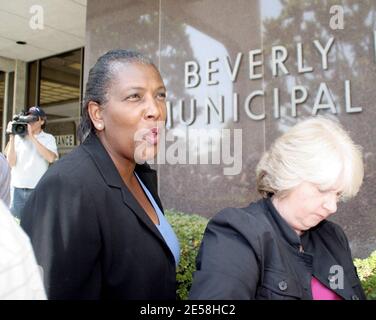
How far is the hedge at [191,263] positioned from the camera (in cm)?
284

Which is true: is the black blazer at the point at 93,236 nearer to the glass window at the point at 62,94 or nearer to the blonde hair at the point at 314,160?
the blonde hair at the point at 314,160

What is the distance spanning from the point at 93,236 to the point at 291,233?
29.0 inches

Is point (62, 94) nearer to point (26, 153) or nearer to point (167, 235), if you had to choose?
point (26, 153)

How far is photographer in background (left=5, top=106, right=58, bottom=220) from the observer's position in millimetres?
5402

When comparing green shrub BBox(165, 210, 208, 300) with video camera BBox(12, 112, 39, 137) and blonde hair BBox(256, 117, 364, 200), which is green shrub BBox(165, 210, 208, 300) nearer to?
blonde hair BBox(256, 117, 364, 200)

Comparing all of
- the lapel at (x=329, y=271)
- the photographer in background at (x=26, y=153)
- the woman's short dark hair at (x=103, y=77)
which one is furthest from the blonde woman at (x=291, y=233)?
the photographer in background at (x=26, y=153)

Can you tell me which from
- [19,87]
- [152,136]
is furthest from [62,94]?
[152,136]

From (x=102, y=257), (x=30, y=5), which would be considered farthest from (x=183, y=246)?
(x=30, y=5)

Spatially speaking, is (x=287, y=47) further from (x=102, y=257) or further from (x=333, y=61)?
(x=102, y=257)

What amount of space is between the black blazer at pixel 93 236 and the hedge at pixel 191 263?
4.83ft

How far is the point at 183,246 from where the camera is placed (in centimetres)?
351

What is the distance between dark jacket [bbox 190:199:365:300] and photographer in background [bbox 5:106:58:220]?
13.4 feet

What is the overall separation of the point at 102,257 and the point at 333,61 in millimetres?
3875

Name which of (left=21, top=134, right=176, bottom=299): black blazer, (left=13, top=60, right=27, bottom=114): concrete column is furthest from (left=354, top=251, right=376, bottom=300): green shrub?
(left=13, top=60, right=27, bottom=114): concrete column
